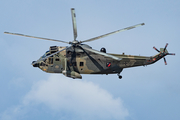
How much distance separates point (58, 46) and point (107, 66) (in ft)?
26.5

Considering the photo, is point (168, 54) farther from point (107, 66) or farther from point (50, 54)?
point (50, 54)

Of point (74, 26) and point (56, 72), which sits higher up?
point (74, 26)

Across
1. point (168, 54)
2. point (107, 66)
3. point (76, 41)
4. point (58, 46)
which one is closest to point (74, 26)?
point (76, 41)

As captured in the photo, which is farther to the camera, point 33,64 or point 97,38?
point 33,64

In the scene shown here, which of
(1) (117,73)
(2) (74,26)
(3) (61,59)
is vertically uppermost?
(2) (74,26)

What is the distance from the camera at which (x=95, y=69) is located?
142 feet

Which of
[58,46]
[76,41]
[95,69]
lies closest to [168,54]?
[95,69]

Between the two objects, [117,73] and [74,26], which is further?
[117,73]

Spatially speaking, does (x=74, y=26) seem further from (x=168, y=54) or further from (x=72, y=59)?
(x=168, y=54)

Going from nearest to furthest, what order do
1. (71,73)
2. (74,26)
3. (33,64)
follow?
(74,26), (71,73), (33,64)

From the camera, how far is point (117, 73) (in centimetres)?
4438

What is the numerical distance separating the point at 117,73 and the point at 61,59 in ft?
29.4

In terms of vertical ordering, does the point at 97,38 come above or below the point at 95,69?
above

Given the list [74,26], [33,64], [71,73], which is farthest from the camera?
[33,64]
